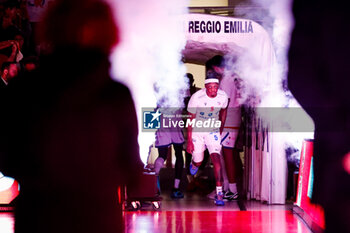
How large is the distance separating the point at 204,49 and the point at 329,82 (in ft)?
20.2

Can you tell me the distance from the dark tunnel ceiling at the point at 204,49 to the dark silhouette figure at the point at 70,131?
17.0 ft

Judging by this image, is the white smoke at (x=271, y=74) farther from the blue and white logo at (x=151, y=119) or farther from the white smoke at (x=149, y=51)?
the blue and white logo at (x=151, y=119)

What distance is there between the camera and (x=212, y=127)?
698 cm

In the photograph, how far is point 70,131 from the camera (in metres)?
1.62

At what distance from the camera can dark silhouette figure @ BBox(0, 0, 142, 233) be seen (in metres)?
1.63

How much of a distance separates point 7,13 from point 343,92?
6.90 meters

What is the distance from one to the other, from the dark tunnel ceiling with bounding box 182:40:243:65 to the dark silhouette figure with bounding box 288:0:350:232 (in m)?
5.25

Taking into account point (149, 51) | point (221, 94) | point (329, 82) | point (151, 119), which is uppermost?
point (149, 51)

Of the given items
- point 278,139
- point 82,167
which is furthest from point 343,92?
point 278,139

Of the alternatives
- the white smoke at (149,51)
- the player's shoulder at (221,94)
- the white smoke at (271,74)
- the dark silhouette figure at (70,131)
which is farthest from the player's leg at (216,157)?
the dark silhouette figure at (70,131)

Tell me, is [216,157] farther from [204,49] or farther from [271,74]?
[204,49]

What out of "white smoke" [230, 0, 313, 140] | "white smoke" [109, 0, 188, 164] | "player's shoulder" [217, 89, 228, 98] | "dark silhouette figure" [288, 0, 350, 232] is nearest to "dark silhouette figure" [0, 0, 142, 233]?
"dark silhouette figure" [288, 0, 350, 232]

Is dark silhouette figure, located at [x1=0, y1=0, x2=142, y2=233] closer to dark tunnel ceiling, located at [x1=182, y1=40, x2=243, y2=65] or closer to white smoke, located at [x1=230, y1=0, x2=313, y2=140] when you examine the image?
white smoke, located at [x1=230, y1=0, x2=313, y2=140]

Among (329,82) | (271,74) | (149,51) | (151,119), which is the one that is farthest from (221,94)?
(329,82)
